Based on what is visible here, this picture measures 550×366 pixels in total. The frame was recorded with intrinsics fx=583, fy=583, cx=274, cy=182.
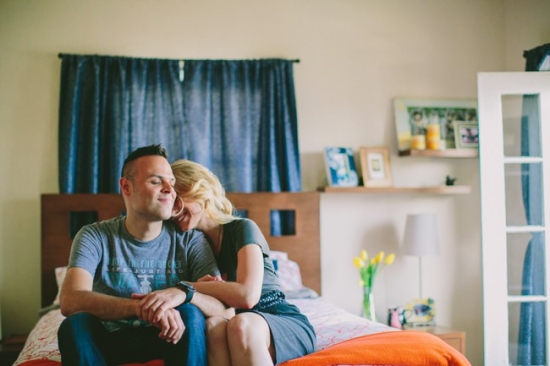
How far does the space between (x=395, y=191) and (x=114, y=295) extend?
228 centimetres

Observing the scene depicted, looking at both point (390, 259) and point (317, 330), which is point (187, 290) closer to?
point (317, 330)

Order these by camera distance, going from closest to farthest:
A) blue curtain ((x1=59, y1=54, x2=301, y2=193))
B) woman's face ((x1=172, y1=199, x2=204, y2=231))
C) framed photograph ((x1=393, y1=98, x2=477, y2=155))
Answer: woman's face ((x1=172, y1=199, x2=204, y2=231))
blue curtain ((x1=59, y1=54, x2=301, y2=193))
framed photograph ((x1=393, y1=98, x2=477, y2=155))

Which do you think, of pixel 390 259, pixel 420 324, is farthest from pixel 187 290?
pixel 420 324

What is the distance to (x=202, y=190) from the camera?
85.9 inches

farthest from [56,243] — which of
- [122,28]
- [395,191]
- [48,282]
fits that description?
[395,191]

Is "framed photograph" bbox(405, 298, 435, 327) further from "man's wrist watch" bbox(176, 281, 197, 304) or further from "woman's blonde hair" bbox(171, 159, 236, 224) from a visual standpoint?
"man's wrist watch" bbox(176, 281, 197, 304)

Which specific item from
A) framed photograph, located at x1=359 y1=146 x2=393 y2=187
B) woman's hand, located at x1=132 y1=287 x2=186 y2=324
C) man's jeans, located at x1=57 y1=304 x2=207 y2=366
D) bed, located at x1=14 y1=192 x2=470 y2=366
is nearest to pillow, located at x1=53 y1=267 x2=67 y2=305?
bed, located at x1=14 y1=192 x2=470 y2=366

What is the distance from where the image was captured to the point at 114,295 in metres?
1.96

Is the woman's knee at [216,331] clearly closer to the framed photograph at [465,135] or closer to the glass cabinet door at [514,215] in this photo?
the glass cabinet door at [514,215]

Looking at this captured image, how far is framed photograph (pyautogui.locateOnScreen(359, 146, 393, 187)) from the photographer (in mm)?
3812

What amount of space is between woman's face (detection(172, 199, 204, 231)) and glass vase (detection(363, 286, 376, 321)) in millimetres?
1832

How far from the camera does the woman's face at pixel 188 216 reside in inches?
83.4

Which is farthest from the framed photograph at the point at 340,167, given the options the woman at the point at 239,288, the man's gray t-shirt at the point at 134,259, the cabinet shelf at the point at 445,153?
the man's gray t-shirt at the point at 134,259

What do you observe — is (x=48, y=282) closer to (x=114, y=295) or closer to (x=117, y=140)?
(x=117, y=140)
